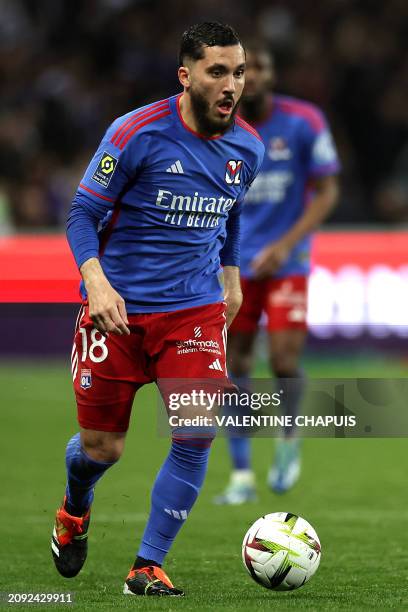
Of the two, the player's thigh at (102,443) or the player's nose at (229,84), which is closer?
the player's nose at (229,84)

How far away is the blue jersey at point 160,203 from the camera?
472 cm

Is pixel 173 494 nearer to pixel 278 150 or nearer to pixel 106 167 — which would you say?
pixel 106 167

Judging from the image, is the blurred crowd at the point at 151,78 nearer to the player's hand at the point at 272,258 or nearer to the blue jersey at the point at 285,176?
the blue jersey at the point at 285,176

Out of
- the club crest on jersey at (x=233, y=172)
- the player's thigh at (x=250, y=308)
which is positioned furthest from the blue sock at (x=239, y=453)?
the club crest on jersey at (x=233, y=172)

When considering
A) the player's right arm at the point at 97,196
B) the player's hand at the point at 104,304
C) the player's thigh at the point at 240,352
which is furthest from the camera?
the player's thigh at the point at 240,352

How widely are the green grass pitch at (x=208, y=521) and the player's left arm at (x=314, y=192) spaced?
126cm

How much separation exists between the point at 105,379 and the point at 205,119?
3.40ft

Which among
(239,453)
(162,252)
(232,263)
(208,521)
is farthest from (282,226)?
(162,252)

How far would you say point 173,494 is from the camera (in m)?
4.79

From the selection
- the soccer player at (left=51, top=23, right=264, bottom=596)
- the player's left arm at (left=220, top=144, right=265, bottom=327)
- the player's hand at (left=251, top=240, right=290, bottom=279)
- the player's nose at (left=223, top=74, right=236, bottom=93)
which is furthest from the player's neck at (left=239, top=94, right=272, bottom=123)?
the player's nose at (left=223, top=74, right=236, bottom=93)

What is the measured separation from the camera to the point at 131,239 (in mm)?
4898

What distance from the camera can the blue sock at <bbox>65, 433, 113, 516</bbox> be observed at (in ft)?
16.3

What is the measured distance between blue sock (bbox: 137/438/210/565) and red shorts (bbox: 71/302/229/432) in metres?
0.26

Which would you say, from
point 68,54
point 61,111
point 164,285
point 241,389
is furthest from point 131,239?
point 68,54
